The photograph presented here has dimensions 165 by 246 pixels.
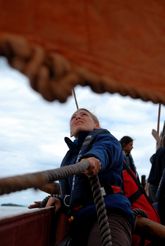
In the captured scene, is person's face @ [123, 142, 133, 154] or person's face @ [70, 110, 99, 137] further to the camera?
person's face @ [123, 142, 133, 154]

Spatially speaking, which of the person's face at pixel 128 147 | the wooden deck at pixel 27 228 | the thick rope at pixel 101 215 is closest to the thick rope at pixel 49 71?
the thick rope at pixel 101 215

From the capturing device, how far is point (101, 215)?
1278mm

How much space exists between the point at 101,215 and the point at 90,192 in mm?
157

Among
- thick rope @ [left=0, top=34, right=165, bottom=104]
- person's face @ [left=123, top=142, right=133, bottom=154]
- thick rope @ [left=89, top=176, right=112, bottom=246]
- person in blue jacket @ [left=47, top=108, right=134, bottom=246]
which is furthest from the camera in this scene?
person's face @ [left=123, top=142, right=133, bottom=154]

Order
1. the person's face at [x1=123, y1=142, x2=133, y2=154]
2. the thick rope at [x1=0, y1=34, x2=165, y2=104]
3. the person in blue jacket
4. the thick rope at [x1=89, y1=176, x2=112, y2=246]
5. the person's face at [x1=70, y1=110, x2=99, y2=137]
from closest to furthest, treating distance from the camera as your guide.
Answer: the thick rope at [x1=0, y1=34, x2=165, y2=104], the thick rope at [x1=89, y1=176, x2=112, y2=246], the person in blue jacket, the person's face at [x1=70, y1=110, x2=99, y2=137], the person's face at [x1=123, y1=142, x2=133, y2=154]

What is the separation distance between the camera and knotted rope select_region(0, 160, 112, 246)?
51 cm

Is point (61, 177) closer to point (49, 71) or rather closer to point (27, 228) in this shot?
point (49, 71)

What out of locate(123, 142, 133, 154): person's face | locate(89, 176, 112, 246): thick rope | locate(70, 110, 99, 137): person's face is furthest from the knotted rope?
locate(123, 142, 133, 154): person's face

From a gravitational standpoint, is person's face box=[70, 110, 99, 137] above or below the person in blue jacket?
above

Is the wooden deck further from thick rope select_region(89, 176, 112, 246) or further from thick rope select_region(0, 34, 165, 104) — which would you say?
thick rope select_region(0, 34, 165, 104)

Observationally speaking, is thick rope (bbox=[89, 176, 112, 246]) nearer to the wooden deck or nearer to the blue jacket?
the blue jacket

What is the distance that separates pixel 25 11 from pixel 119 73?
0.12 metres

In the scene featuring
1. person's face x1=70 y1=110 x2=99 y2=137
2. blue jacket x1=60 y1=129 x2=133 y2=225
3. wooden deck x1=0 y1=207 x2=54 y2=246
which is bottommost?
wooden deck x1=0 y1=207 x2=54 y2=246

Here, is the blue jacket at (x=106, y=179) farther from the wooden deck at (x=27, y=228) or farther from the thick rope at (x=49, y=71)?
the thick rope at (x=49, y=71)
